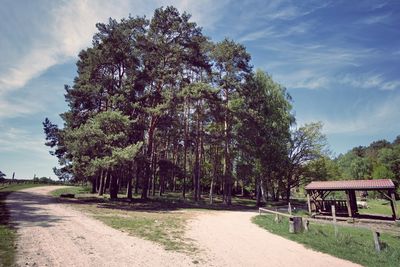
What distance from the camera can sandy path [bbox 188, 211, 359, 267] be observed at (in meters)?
9.36

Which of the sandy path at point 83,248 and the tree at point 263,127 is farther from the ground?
the tree at point 263,127

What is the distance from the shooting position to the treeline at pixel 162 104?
25.9 meters

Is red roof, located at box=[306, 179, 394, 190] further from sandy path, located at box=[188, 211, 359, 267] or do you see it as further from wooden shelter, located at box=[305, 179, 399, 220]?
sandy path, located at box=[188, 211, 359, 267]

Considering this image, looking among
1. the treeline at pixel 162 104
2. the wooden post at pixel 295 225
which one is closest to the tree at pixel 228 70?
the treeline at pixel 162 104

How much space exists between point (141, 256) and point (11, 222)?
8309mm

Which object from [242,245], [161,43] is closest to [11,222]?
[242,245]

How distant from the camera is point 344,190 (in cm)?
2366

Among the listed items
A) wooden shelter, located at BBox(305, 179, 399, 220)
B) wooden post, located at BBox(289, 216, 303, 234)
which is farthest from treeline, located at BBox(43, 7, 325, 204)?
wooden post, located at BBox(289, 216, 303, 234)

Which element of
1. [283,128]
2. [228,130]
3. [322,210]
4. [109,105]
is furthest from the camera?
[283,128]

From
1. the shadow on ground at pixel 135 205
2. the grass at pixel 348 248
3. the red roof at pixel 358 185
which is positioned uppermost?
the red roof at pixel 358 185

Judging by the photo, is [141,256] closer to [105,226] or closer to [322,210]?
[105,226]

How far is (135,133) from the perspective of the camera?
95.4 feet

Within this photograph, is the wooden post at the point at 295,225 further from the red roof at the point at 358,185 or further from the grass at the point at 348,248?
the red roof at the point at 358,185

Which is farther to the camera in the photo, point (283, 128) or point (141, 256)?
point (283, 128)
